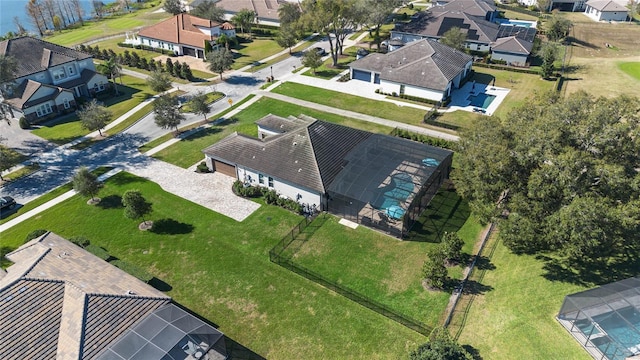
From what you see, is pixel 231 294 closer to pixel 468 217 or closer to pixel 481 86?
pixel 468 217

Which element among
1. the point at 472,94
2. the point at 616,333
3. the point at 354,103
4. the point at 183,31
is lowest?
the point at 354,103

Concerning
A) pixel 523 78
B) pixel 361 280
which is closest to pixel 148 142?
pixel 361 280

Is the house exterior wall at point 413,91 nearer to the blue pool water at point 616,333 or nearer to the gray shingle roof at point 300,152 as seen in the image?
the gray shingle roof at point 300,152

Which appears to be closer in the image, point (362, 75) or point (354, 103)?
point (354, 103)

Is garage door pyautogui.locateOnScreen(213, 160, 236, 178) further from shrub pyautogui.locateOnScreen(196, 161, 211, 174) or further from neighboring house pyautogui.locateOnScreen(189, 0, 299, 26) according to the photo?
neighboring house pyautogui.locateOnScreen(189, 0, 299, 26)

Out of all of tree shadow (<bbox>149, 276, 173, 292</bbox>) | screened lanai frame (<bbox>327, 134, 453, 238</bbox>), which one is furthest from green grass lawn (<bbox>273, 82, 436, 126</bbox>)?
tree shadow (<bbox>149, 276, 173, 292</bbox>)

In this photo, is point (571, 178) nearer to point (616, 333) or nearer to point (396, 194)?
point (616, 333)

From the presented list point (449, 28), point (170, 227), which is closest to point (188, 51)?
point (449, 28)

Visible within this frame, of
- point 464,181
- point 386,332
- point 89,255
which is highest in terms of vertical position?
point 464,181
